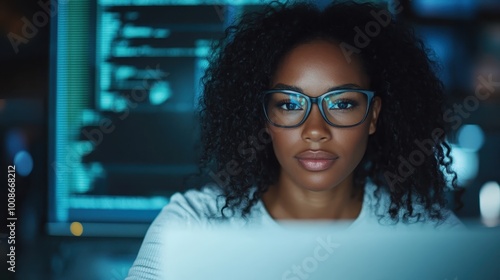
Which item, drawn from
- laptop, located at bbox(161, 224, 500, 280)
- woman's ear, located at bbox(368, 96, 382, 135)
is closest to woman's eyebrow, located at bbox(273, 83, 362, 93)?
woman's ear, located at bbox(368, 96, 382, 135)

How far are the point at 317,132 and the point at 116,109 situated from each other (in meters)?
1.04

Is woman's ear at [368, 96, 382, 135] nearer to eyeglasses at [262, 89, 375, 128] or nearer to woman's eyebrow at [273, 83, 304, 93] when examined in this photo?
eyeglasses at [262, 89, 375, 128]

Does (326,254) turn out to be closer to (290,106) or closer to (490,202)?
(290,106)

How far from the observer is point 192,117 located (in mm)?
2203

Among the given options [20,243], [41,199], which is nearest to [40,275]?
[20,243]

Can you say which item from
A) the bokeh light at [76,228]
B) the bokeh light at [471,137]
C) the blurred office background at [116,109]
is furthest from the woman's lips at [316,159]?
the bokeh light at [76,228]

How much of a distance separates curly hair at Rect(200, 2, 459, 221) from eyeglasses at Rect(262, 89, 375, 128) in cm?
11

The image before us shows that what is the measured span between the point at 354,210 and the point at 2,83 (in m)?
1.38

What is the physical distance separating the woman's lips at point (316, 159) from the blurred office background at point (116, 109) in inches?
34.6

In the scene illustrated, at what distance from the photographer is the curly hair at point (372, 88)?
1.53 meters

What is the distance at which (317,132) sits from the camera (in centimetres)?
138

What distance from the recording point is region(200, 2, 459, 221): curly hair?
1528 millimetres

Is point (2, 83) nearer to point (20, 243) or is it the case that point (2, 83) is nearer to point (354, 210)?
point (20, 243)

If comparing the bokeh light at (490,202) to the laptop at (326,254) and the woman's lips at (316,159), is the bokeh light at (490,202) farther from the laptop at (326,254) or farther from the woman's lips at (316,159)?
the laptop at (326,254)
